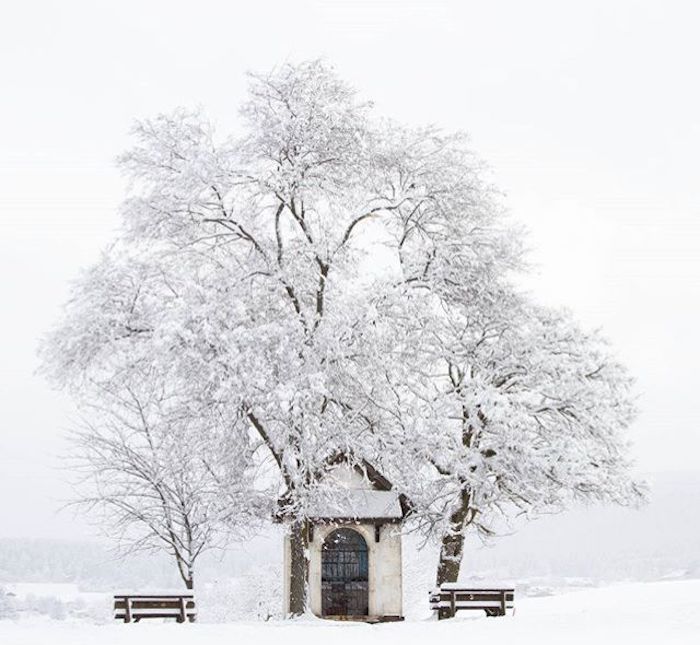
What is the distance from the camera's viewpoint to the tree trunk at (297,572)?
24375 millimetres

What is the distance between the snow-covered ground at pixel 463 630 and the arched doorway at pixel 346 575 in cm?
379

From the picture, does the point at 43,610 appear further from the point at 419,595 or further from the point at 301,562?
the point at 301,562

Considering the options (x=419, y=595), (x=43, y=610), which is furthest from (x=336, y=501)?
(x=43, y=610)

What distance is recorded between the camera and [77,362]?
77.7ft

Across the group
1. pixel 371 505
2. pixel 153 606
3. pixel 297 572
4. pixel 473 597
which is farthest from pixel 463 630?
pixel 153 606

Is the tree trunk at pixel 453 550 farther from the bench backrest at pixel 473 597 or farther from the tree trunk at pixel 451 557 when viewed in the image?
the bench backrest at pixel 473 597

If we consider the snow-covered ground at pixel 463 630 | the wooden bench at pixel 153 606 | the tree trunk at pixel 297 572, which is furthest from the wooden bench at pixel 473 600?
the wooden bench at pixel 153 606

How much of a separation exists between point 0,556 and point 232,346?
61167 mm

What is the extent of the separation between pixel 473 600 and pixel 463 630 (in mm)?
4245

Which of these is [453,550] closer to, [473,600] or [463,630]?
[473,600]

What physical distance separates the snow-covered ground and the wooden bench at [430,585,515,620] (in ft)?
2.91

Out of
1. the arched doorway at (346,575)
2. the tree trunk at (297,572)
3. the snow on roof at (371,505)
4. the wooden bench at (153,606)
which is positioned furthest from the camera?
the arched doorway at (346,575)

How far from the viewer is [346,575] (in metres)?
27.0

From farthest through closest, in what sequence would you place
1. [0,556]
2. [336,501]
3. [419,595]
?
[0,556], [419,595], [336,501]
